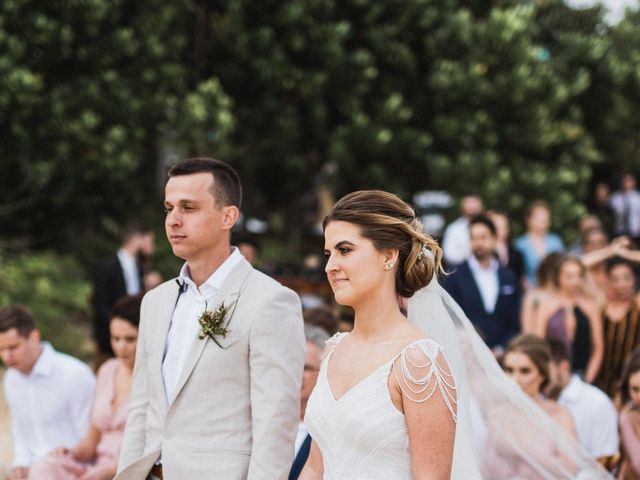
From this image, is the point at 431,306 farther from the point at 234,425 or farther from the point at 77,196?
the point at 77,196

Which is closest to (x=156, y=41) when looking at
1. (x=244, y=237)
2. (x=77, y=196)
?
(x=77, y=196)

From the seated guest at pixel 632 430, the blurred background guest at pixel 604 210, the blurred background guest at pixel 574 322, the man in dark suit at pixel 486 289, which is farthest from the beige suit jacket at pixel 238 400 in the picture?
the blurred background guest at pixel 604 210

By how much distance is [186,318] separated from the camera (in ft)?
12.2

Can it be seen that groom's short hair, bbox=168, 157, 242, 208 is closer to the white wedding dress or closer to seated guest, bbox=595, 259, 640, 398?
the white wedding dress

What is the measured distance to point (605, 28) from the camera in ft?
52.6

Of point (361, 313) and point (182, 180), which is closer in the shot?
point (361, 313)

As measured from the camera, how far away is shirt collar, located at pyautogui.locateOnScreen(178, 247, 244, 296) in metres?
3.68

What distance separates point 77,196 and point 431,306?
35.0 ft

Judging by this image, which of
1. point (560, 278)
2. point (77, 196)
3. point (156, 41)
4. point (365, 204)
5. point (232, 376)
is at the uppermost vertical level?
point (156, 41)

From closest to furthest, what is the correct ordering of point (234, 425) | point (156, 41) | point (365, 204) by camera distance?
point (365, 204) → point (234, 425) → point (156, 41)

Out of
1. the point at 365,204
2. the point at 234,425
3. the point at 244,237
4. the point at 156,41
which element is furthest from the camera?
the point at 156,41

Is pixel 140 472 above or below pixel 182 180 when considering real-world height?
below

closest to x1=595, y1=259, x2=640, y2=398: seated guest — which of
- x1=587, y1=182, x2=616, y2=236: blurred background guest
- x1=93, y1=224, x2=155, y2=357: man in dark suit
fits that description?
x1=93, y1=224, x2=155, y2=357: man in dark suit

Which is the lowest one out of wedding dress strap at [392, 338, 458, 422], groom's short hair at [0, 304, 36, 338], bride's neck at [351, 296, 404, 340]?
wedding dress strap at [392, 338, 458, 422]
